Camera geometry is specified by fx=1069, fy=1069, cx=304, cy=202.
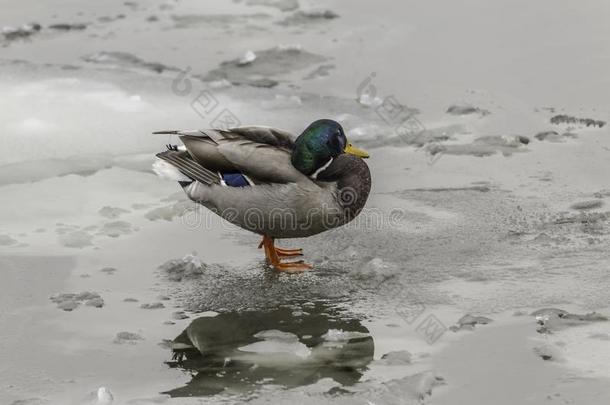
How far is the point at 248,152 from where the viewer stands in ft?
17.3

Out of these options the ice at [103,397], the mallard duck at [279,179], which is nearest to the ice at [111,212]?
the mallard duck at [279,179]

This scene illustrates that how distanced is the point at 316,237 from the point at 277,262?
47cm

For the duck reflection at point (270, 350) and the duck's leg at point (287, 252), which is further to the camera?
the duck's leg at point (287, 252)

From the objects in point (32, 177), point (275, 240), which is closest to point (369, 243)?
point (275, 240)

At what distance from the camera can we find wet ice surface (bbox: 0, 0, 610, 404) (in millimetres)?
4309

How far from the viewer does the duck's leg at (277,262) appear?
5344 mm

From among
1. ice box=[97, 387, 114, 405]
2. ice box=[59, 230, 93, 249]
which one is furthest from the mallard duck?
ice box=[97, 387, 114, 405]

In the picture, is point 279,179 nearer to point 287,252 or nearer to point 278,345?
point 287,252

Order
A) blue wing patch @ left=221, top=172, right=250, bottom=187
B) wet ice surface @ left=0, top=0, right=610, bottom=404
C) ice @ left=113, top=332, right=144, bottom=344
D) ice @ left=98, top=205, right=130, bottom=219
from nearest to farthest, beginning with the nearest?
1. wet ice surface @ left=0, top=0, right=610, bottom=404
2. ice @ left=113, top=332, right=144, bottom=344
3. blue wing patch @ left=221, top=172, right=250, bottom=187
4. ice @ left=98, top=205, right=130, bottom=219

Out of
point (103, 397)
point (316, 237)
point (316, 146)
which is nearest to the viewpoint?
point (103, 397)

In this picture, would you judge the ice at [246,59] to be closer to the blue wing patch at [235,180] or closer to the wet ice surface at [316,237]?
the wet ice surface at [316,237]

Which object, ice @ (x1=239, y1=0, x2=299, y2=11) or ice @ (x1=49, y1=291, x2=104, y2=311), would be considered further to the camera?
ice @ (x1=239, y1=0, x2=299, y2=11)

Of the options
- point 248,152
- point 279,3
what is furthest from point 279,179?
point 279,3

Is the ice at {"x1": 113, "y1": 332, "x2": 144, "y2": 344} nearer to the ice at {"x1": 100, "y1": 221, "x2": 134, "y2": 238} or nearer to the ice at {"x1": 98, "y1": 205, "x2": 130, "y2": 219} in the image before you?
the ice at {"x1": 100, "y1": 221, "x2": 134, "y2": 238}
